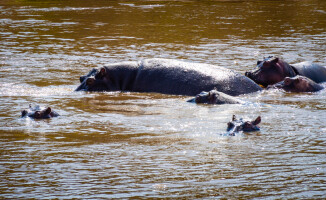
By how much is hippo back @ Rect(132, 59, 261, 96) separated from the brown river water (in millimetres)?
240

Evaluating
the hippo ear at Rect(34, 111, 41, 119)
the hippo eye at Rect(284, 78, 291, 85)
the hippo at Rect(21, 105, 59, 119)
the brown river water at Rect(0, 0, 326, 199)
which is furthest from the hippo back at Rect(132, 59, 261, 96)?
the hippo ear at Rect(34, 111, 41, 119)

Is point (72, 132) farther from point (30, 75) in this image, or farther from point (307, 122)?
point (30, 75)

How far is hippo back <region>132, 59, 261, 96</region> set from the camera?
8773 millimetres

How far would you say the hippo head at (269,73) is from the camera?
9586 millimetres

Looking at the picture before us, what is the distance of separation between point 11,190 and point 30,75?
235 inches

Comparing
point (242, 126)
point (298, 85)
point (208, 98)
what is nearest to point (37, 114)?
point (208, 98)

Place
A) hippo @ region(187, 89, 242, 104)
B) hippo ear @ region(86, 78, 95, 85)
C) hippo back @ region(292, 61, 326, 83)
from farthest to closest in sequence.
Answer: hippo back @ region(292, 61, 326, 83) → hippo ear @ region(86, 78, 95, 85) → hippo @ region(187, 89, 242, 104)

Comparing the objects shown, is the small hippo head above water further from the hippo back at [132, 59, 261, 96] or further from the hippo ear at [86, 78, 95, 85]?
the hippo back at [132, 59, 261, 96]

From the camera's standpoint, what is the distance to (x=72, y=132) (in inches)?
250

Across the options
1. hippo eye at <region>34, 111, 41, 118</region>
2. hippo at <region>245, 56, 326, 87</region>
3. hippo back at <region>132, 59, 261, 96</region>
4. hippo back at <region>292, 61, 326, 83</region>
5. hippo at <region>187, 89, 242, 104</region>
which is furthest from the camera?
hippo back at <region>292, 61, 326, 83</region>

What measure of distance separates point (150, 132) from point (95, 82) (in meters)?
3.12

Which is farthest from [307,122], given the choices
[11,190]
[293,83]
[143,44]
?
[143,44]

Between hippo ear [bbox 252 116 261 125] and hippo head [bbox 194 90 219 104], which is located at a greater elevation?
hippo ear [bbox 252 116 261 125]

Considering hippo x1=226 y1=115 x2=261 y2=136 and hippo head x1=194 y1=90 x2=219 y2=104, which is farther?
hippo head x1=194 y1=90 x2=219 y2=104
